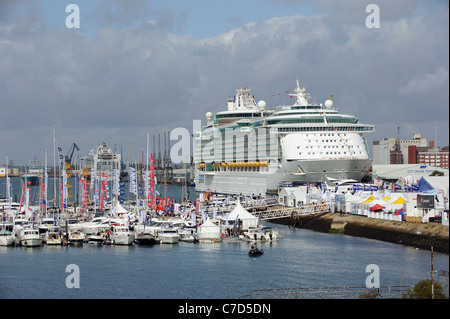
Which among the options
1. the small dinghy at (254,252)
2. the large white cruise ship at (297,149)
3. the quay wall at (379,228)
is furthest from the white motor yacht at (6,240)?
the large white cruise ship at (297,149)

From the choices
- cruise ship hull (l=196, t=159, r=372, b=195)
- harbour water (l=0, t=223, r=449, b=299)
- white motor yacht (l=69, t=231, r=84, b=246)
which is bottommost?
harbour water (l=0, t=223, r=449, b=299)

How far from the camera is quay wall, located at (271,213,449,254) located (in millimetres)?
39250

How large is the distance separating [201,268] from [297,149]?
3358 centimetres

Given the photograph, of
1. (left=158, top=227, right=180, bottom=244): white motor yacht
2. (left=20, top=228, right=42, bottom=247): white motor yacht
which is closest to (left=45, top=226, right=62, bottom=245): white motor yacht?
(left=20, top=228, right=42, bottom=247): white motor yacht

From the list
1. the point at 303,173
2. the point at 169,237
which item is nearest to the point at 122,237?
the point at 169,237

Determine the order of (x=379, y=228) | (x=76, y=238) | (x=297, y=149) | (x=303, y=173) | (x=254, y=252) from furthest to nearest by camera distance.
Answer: (x=297, y=149)
(x=303, y=173)
(x=76, y=238)
(x=379, y=228)
(x=254, y=252)

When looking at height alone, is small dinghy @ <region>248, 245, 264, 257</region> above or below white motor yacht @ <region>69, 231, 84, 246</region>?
below

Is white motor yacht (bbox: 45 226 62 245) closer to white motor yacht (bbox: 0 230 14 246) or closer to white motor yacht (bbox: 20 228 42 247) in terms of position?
white motor yacht (bbox: 20 228 42 247)

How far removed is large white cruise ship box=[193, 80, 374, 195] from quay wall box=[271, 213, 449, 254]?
8.87 metres

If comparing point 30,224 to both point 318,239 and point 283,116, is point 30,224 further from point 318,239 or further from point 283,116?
point 283,116

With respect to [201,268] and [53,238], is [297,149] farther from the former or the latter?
[201,268]

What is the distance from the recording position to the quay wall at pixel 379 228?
39250 mm

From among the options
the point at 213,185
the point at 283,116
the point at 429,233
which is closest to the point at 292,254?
the point at 429,233

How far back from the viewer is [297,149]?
67812 mm
